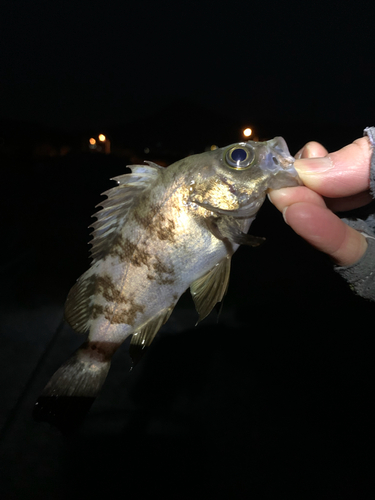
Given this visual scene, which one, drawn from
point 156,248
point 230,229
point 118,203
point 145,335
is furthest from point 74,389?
point 230,229

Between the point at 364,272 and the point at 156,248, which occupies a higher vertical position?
the point at 156,248

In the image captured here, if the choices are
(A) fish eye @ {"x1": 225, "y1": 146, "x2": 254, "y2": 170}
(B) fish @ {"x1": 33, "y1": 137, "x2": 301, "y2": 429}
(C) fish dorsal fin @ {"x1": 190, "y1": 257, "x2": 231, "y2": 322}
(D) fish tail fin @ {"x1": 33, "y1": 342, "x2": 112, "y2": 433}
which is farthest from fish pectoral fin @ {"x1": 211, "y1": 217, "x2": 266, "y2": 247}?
(D) fish tail fin @ {"x1": 33, "y1": 342, "x2": 112, "y2": 433}

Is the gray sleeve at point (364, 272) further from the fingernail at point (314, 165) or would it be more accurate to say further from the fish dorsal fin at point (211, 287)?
the fish dorsal fin at point (211, 287)

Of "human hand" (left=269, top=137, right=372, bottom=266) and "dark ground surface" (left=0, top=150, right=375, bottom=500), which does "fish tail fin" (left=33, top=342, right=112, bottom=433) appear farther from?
"human hand" (left=269, top=137, right=372, bottom=266)

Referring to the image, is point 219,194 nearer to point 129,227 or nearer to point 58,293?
point 129,227

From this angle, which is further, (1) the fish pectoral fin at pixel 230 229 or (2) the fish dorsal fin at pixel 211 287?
(2) the fish dorsal fin at pixel 211 287

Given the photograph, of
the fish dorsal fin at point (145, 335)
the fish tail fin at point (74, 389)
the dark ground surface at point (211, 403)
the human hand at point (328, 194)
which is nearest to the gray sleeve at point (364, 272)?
the human hand at point (328, 194)

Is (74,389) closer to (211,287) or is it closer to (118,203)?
(211,287)
